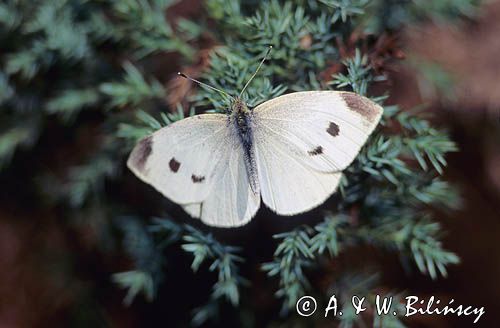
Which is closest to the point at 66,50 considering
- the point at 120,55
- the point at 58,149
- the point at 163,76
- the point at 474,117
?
the point at 120,55

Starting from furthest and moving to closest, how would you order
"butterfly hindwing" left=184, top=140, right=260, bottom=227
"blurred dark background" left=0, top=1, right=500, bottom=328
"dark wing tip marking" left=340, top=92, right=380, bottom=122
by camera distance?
1. "blurred dark background" left=0, top=1, right=500, bottom=328
2. "butterfly hindwing" left=184, top=140, right=260, bottom=227
3. "dark wing tip marking" left=340, top=92, right=380, bottom=122

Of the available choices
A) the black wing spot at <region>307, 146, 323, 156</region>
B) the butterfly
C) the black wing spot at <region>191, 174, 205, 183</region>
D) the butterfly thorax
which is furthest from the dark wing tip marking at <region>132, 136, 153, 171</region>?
the black wing spot at <region>307, 146, 323, 156</region>

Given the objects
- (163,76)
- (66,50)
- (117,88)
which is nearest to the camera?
(117,88)

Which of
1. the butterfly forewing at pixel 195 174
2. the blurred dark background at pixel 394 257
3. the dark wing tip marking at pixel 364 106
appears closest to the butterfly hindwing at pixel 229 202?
the butterfly forewing at pixel 195 174

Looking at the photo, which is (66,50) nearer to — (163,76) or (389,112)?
(163,76)

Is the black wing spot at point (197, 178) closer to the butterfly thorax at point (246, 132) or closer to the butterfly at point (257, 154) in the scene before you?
the butterfly at point (257, 154)

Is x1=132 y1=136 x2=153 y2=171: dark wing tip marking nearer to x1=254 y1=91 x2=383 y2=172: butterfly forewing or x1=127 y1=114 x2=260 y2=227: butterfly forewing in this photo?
x1=127 y1=114 x2=260 y2=227: butterfly forewing
